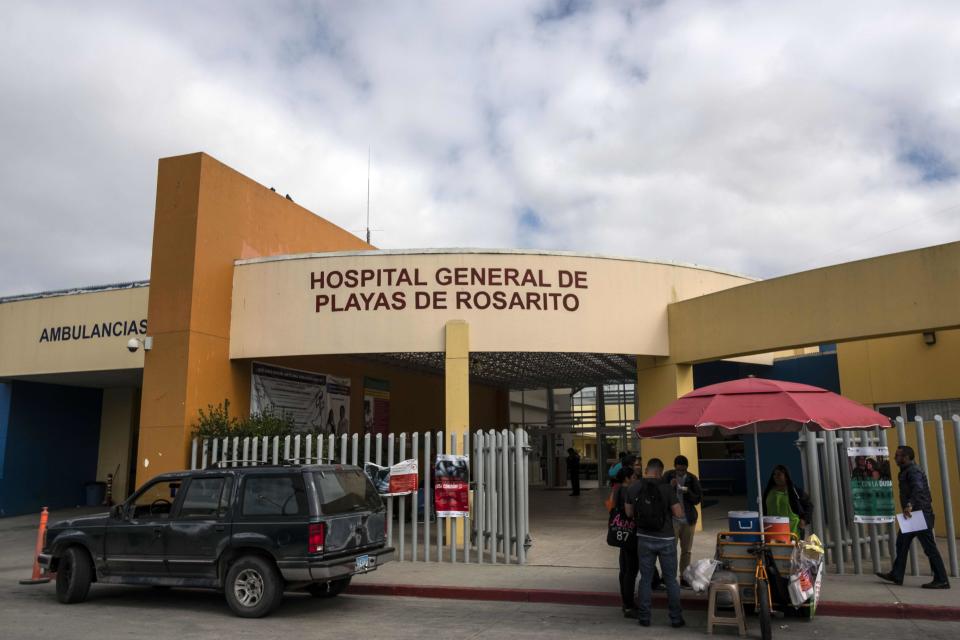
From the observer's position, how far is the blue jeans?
25.5ft

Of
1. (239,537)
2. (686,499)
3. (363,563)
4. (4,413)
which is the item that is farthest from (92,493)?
(686,499)

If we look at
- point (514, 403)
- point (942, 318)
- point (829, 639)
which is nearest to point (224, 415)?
point (829, 639)

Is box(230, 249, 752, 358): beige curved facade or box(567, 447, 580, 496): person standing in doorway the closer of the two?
box(230, 249, 752, 358): beige curved facade

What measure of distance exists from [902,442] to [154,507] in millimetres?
9381

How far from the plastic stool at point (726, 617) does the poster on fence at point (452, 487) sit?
200 inches

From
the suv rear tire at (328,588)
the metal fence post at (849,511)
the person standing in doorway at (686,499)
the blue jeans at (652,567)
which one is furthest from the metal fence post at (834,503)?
the suv rear tire at (328,588)

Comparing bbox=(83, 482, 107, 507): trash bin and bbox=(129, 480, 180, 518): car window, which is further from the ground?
bbox=(129, 480, 180, 518): car window

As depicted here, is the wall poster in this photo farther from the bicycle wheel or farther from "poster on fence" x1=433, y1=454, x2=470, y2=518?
the bicycle wheel

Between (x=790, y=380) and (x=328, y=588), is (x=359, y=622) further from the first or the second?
(x=790, y=380)

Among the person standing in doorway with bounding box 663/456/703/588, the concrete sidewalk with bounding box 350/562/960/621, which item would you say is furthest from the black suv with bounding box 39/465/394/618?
the person standing in doorway with bounding box 663/456/703/588

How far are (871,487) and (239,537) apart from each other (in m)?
7.76

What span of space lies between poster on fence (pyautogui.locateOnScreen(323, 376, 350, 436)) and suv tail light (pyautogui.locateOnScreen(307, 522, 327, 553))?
954 cm

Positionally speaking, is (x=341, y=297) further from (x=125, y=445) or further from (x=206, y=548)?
(x=125, y=445)

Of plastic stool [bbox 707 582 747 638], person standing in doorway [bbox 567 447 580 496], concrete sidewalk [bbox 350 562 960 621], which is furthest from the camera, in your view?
person standing in doorway [bbox 567 447 580 496]
